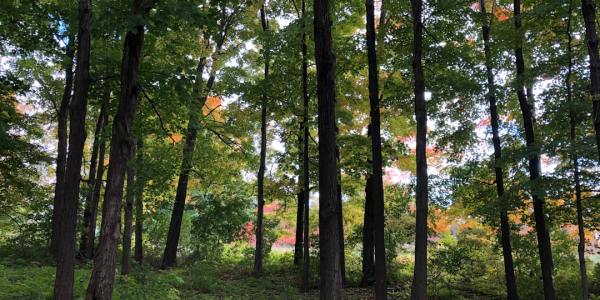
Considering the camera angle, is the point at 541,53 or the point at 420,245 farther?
the point at 541,53

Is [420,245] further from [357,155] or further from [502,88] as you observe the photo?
[502,88]

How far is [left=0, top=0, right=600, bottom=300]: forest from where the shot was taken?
23.5 ft

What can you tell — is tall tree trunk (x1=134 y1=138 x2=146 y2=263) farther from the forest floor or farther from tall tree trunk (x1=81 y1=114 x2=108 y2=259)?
the forest floor

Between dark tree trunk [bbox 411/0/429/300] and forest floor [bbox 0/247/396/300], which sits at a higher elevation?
dark tree trunk [bbox 411/0/429/300]

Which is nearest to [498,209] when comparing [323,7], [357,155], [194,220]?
[357,155]

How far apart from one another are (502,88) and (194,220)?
12889 mm

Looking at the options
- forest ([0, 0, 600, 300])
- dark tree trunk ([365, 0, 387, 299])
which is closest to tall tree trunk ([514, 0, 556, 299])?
forest ([0, 0, 600, 300])

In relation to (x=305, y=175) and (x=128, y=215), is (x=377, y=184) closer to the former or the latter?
Answer: (x=305, y=175)

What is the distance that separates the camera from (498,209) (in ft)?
36.2

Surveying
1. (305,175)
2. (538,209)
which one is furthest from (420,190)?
(305,175)

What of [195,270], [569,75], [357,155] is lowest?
[195,270]

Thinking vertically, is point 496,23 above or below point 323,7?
above

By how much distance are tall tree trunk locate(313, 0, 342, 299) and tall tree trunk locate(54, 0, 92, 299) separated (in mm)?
3858

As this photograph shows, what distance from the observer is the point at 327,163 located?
6441mm
